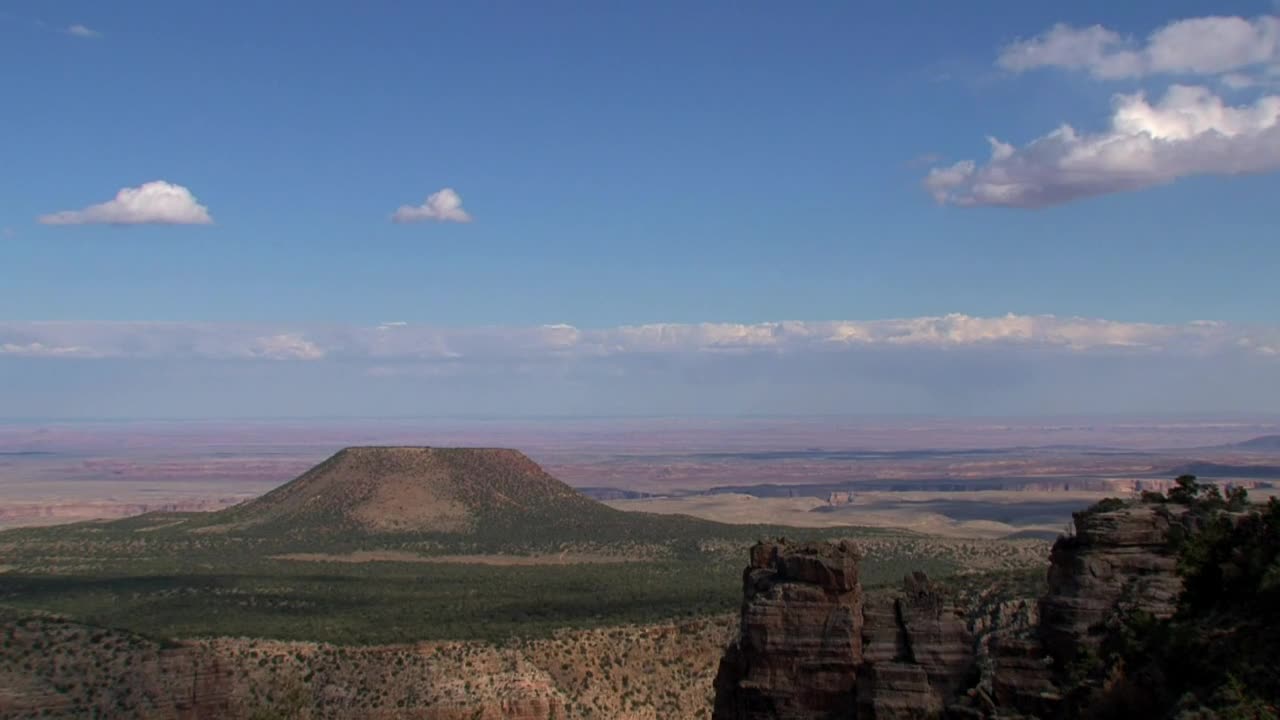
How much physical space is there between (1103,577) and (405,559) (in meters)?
82.2

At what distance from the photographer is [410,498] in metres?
129

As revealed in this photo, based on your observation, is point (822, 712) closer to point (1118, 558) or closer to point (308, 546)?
point (1118, 558)

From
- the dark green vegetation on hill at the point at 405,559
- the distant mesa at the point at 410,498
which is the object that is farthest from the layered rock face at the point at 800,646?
the distant mesa at the point at 410,498

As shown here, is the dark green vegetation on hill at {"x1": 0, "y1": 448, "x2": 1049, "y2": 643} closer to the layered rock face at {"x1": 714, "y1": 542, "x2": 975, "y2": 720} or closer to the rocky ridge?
the layered rock face at {"x1": 714, "y1": 542, "x2": 975, "y2": 720}

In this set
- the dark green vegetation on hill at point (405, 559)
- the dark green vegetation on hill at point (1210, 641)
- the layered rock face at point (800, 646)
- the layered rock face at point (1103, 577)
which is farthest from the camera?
the dark green vegetation on hill at point (405, 559)

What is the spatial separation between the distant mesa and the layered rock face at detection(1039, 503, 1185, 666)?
9335 centimetres

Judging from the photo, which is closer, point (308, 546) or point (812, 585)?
point (812, 585)

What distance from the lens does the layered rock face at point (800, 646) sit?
98.3ft

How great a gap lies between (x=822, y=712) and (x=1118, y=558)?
6.96 meters

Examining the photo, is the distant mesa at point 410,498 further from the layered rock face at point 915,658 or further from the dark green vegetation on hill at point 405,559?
the layered rock face at point 915,658

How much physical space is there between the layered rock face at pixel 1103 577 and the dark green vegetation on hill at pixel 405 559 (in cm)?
3707

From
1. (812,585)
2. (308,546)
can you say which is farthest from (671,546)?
(812,585)

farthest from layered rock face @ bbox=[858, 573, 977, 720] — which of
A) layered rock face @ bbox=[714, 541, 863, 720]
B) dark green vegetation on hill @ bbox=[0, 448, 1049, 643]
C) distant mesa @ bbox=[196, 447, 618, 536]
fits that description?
distant mesa @ bbox=[196, 447, 618, 536]

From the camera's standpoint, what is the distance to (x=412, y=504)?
127375mm
